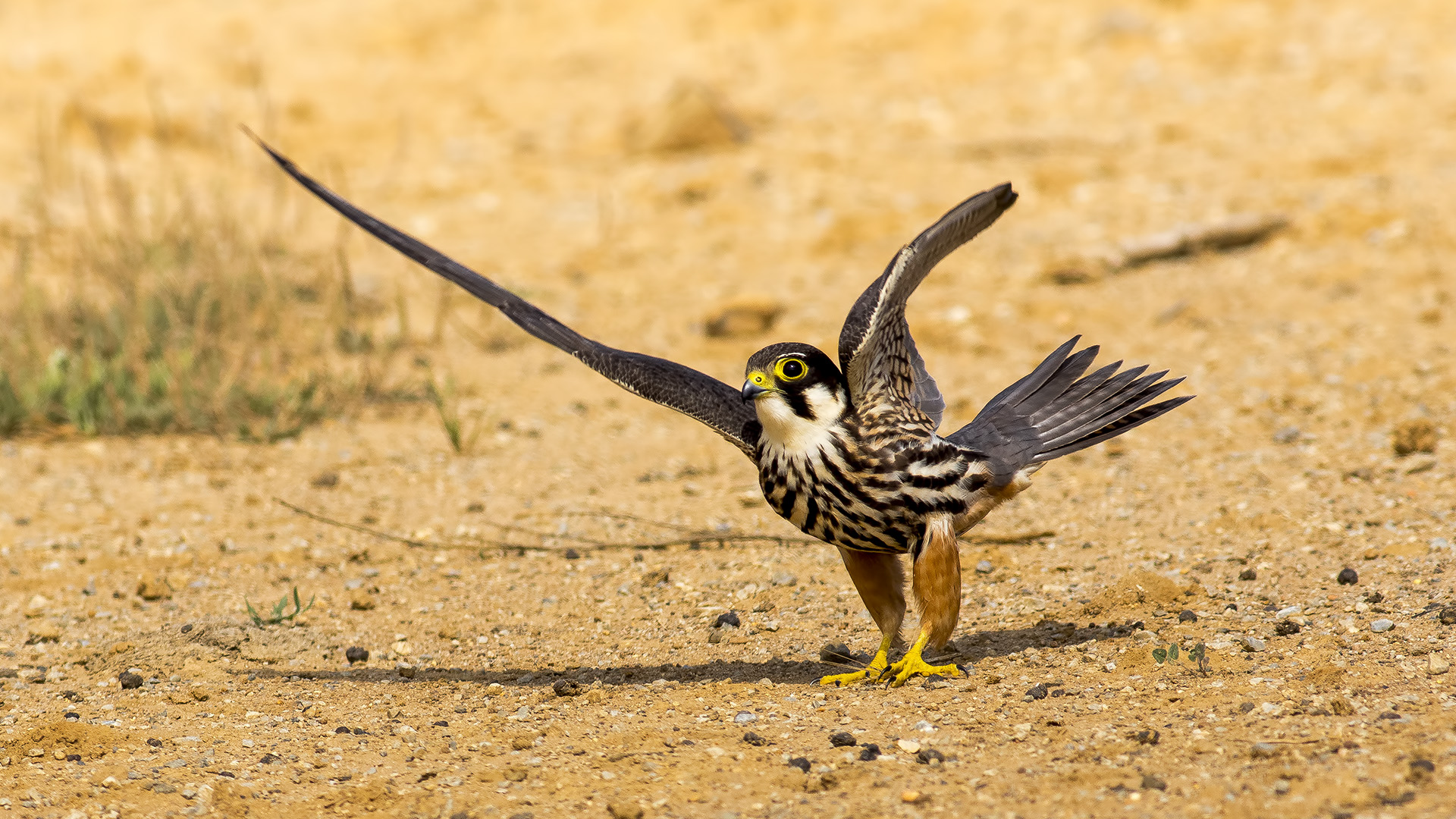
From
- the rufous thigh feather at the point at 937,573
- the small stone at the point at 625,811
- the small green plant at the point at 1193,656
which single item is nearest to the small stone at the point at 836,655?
the rufous thigh feather at the point at 937,573

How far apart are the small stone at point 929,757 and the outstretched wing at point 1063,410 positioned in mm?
1017

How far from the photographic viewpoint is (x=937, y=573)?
13.1 ft

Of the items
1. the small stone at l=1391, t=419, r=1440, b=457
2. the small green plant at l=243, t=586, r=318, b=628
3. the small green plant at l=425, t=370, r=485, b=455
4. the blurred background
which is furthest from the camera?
the blurred background

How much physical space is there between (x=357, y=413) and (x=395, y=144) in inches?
225

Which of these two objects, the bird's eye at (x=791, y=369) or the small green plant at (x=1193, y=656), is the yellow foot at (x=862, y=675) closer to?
the small green plant at (x=1193, y=656)

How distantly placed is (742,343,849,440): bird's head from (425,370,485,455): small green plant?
114 inches

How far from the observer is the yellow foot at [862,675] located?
4.25m

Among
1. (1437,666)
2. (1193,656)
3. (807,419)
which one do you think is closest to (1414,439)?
(1437,666)

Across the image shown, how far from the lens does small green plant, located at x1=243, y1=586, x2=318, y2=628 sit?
16.0ft

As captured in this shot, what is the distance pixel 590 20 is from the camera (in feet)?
48.0

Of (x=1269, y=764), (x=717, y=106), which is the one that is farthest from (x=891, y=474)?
(x=717, y=106)

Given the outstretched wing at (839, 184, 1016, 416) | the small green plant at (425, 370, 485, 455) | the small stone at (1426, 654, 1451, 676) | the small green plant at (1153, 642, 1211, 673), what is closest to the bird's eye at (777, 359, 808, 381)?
the outstretched wing at (839, 184, 1016, 416)

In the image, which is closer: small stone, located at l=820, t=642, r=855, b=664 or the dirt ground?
the dirt ground

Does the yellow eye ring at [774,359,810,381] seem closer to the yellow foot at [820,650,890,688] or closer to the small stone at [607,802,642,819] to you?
the yellow foot at [820,650,890,688]
